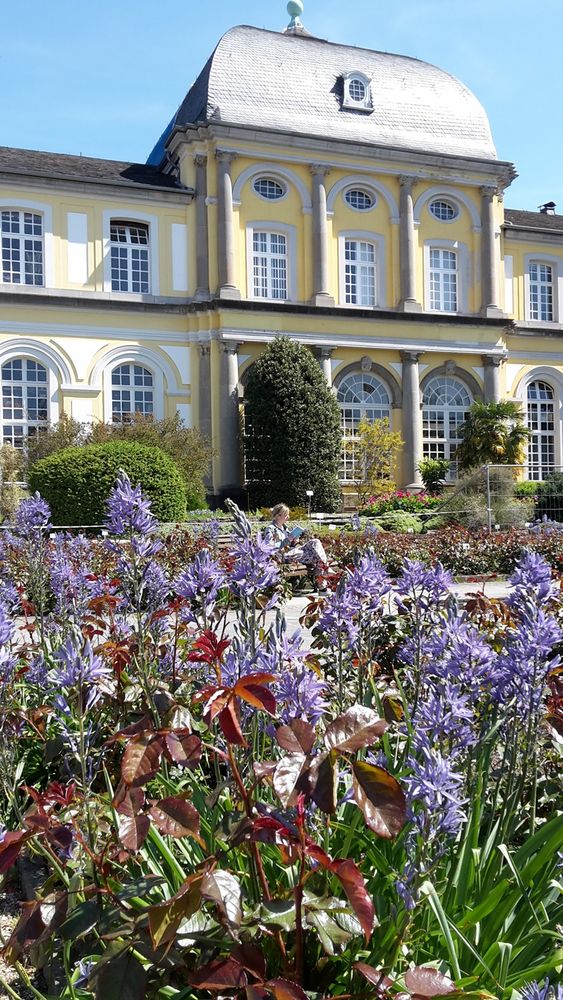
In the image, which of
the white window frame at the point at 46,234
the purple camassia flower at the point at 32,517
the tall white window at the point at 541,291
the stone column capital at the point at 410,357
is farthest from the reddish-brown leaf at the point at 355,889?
the tall white window at the point at 541,291

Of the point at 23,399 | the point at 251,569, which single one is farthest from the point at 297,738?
the point at 23,399

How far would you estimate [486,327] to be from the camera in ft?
91.1

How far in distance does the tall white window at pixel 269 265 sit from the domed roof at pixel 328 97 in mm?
3110

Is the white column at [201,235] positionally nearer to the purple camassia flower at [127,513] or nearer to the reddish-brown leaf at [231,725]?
the purple camassia flower at [127,513]

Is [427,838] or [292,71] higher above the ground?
[292,71]

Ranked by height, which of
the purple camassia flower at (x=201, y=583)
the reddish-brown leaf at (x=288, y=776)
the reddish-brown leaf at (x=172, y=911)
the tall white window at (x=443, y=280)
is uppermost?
the tall white window at (x=443, y=280)

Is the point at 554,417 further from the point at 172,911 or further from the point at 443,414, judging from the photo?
the point at 172,911

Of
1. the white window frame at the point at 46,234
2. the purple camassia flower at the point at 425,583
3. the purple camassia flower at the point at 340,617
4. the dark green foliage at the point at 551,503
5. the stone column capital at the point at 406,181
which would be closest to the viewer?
the purple camassia flower at the point at 340,617

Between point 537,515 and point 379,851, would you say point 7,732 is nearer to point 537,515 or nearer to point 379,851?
point 379,851

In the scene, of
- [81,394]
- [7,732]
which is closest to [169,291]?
[81,394]

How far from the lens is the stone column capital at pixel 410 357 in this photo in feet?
87.5

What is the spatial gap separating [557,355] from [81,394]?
1734 cm

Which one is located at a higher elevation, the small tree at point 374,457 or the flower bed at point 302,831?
the small tree at point 374,457

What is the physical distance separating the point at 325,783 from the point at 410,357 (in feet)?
86.0
